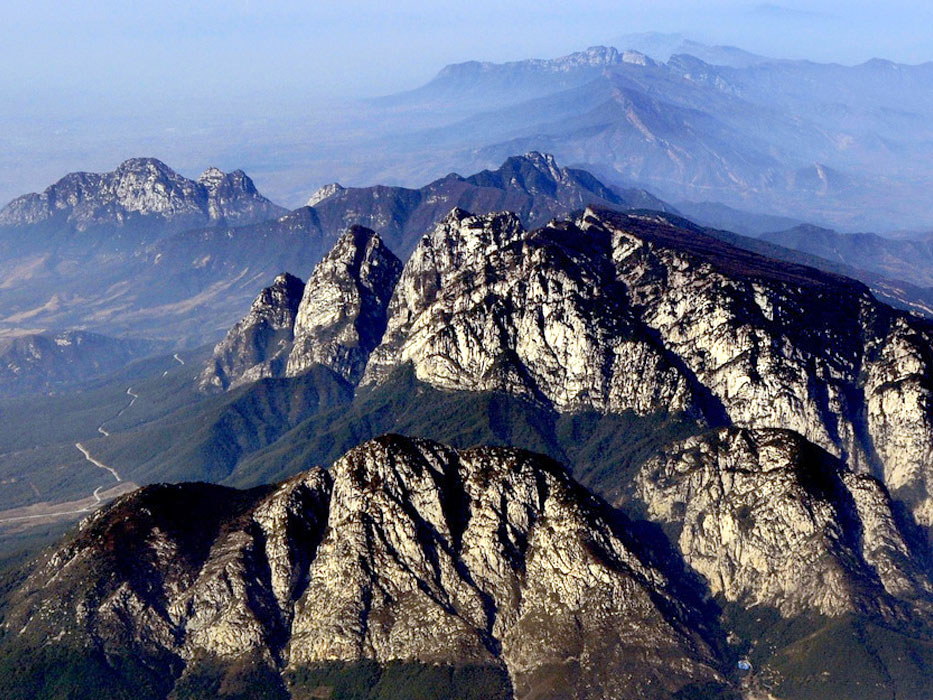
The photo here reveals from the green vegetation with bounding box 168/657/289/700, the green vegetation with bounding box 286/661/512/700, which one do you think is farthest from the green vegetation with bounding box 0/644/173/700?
the green vegetation with bounding box 286/661/512/700

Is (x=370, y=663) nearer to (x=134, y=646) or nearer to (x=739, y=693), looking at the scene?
(x=134, y=646)

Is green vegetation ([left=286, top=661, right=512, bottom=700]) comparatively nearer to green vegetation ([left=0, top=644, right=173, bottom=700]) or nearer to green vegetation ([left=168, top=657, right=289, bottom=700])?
green vegetation ([left=168, top=657, right=289, bottom=700])

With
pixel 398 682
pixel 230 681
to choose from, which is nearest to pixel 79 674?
pixel 230 681

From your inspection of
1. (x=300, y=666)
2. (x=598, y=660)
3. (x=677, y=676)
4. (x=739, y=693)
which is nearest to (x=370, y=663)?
(x=300, y=666)

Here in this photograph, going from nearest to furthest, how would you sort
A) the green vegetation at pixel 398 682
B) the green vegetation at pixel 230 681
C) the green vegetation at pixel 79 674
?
the green vegetation at pixel 398 682 < the green vegetation at pixel 79 674 < the green vegetation at pixel 230 681

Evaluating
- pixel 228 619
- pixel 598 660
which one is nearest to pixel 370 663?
pixel 228 619

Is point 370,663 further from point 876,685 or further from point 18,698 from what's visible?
point 876,685

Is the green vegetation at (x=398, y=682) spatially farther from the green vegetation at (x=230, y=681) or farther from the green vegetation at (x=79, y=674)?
the green vegetation at (x=79, y=674)

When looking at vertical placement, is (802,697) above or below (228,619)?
below

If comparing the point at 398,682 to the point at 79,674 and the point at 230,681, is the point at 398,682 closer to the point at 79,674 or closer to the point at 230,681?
the point at 230,681

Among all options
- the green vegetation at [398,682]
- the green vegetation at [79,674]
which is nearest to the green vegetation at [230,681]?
the green vegetation at [398,682]
